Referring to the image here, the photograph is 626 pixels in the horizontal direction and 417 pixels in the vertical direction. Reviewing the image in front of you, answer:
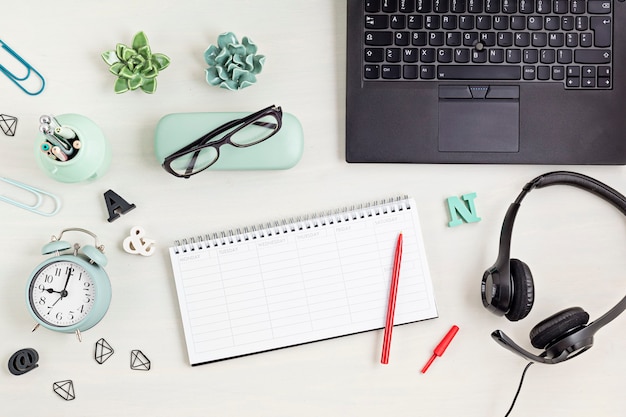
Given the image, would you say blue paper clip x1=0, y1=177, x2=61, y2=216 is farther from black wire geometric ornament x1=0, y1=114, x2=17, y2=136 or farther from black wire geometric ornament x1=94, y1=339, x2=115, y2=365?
black wire geometric ornament x1=94, y1=339, x2=115, y2=365

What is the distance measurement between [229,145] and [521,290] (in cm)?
41

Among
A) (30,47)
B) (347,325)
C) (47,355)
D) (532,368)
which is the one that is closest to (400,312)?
(347,325)

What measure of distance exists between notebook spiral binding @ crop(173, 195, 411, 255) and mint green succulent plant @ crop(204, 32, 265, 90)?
7.4 inches

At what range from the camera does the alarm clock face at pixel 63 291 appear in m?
0.73

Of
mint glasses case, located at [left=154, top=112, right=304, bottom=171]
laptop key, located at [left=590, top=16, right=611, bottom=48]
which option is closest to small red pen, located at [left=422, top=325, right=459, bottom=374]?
mint glasses case, located at [left=154, top=112, right=304, bottom=171]

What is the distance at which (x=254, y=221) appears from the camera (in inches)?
30.6

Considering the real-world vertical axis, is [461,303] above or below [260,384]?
above

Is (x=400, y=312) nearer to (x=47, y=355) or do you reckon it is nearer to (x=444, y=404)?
(x=444, y=404)

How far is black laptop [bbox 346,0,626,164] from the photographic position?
73 centimetres

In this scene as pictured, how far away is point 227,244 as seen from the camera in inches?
30.2

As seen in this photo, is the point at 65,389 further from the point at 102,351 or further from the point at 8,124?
the point at 8,124

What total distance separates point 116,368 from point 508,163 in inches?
23.0

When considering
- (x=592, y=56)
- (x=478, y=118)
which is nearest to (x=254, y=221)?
(x=478, y=118)

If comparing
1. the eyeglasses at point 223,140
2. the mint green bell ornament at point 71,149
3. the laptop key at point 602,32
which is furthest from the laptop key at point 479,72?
the mint green bell ornament at point 71,149
